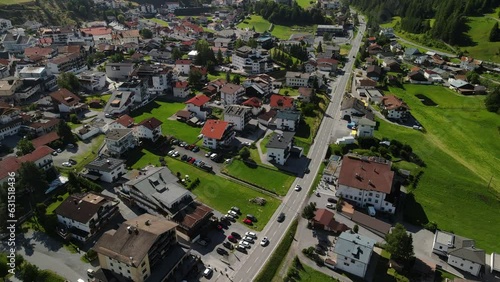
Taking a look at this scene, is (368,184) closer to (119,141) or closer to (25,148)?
(119,141)

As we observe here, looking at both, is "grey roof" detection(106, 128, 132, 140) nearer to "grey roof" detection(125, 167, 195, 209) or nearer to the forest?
"grey roof" detection(125, 167, 195, 209)

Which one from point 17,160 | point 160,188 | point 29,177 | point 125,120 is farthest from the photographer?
point 125,120

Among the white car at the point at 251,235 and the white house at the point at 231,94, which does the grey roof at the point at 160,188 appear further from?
the white house at the point at 231,94

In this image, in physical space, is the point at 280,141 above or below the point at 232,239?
above

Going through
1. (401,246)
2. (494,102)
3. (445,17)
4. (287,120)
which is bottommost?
(287,120)

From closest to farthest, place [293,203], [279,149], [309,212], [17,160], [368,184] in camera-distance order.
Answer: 1. [309,212]
2. [368,184]
3. [293,203]
4. [17,160]
5. [279,149]

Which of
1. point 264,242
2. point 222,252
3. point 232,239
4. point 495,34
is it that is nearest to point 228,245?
point 232,239

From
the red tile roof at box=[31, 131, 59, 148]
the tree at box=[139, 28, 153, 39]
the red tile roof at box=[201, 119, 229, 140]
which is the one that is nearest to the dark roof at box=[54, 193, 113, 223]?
the red tile roof at box=[31, 131, 59, 148]
